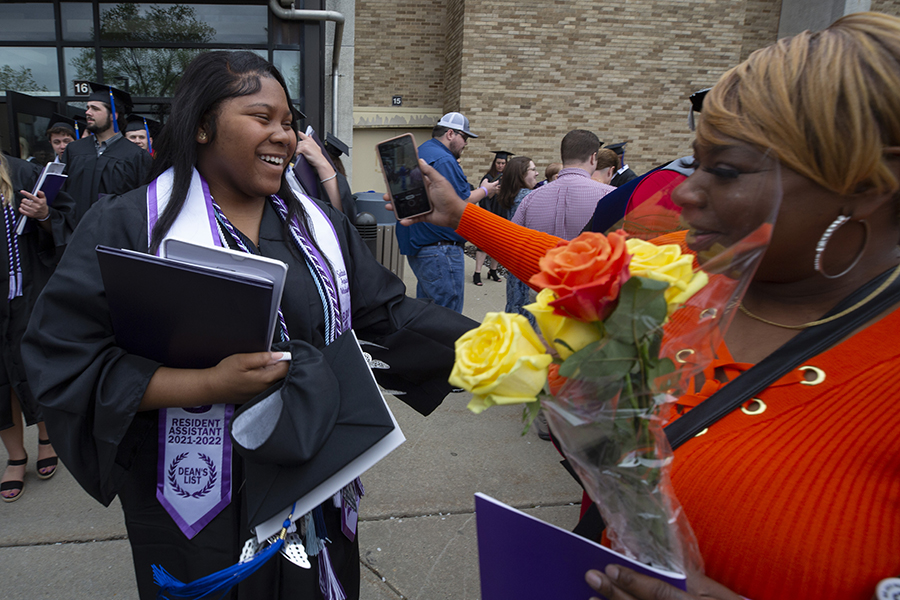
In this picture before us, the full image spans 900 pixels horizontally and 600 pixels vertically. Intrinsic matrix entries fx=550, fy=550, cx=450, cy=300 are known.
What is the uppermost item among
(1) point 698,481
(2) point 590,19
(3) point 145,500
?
(2) point 590,19

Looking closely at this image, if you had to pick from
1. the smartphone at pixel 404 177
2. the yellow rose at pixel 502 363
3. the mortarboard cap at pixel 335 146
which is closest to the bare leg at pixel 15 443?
the smartphone at pixel 404 177

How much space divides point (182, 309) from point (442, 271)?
12.8 ft

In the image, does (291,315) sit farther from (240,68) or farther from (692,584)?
(692,584)

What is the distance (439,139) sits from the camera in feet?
18.1

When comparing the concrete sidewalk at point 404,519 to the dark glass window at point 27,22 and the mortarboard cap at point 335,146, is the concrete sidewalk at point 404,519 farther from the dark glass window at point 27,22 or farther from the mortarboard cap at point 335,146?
the dark glass window at point 27,22

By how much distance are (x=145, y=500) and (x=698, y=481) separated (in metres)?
1.39

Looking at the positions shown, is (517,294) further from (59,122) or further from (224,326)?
(59,122)

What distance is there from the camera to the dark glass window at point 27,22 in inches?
341

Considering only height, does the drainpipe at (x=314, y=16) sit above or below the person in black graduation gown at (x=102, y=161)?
above

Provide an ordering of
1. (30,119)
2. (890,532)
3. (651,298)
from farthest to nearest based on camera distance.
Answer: (30,119), (890,532), (651,298)

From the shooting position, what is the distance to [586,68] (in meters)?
13.1

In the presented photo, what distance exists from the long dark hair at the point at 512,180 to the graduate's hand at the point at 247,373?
5.94m

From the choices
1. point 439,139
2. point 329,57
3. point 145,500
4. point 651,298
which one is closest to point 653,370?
point 651,298

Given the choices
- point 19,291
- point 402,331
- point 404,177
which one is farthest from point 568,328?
point 19,291
